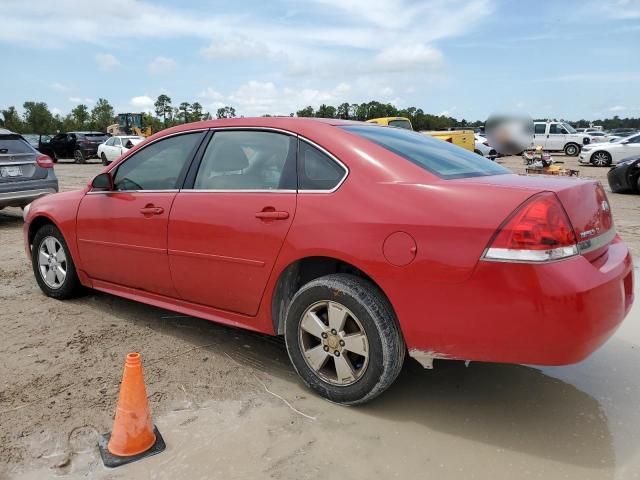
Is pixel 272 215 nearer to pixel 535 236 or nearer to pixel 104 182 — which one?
pixel 535 236

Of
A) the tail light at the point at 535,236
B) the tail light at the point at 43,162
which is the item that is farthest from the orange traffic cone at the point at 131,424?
the tail light at the point at 43,162

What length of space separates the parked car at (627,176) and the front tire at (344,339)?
461 inches

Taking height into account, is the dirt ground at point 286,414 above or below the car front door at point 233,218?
below

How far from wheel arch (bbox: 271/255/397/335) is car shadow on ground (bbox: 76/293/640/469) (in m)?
0.43

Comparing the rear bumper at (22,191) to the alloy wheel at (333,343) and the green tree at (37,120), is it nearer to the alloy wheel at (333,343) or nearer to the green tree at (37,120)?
the alloy wheel at (333,343)

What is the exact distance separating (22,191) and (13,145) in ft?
2.67

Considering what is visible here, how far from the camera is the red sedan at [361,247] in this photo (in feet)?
7.90

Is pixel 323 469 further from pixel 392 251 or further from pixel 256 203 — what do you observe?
pixel 256 203

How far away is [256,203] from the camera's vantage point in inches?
127

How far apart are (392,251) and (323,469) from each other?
106 centimetres

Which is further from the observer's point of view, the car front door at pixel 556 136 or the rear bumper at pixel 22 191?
the car front door at pixel 556 136

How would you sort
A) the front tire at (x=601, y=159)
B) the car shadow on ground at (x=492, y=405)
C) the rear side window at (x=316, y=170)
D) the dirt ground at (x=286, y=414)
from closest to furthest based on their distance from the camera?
the dirt ground at (x=286, y=414) → the car shadow on ground at (x=492, y=405) → the rear side window at (x=316, y=170) → the front tire at (x=601, y=159)

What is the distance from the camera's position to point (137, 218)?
3.86 metres

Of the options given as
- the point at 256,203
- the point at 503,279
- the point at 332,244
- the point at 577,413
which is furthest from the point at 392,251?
the point at 577,413
